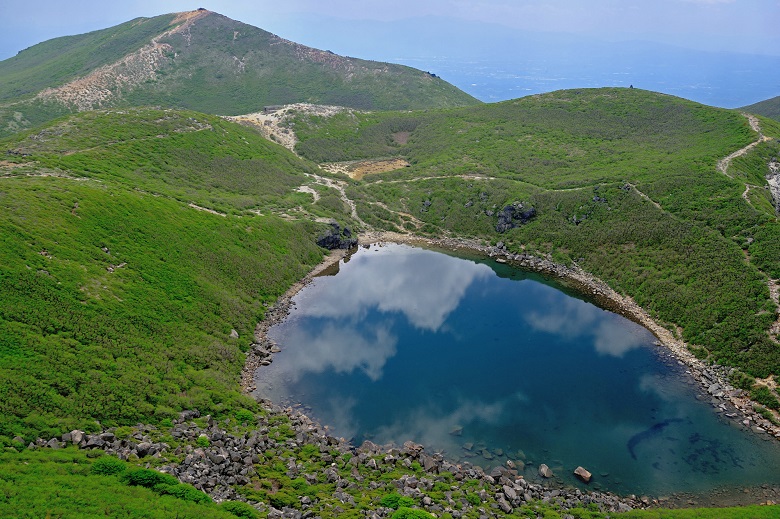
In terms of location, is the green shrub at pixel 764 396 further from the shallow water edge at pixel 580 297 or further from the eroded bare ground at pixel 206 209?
the eroded bare ground at pixel 206 209

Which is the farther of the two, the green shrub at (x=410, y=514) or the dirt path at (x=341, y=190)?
the dirt path at (x=341, y=190)

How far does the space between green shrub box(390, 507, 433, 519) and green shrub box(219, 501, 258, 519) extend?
29.5 feet

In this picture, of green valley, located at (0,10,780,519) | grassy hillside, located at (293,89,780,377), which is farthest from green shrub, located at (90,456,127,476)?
grassy hillside, located at (293,89,780,377)

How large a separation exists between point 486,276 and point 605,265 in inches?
813

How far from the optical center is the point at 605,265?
7800cm

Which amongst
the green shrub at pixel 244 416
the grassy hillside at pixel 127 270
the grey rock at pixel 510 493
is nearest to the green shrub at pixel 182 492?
the grassy hillside at pixel 127 270

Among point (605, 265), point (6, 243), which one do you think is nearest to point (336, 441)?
point (6, 243)

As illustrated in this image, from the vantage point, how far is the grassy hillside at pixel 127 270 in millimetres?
36094

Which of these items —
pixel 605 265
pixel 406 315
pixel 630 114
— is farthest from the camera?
pixel 630 114

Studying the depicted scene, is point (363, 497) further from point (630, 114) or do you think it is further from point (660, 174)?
point (630, 114)

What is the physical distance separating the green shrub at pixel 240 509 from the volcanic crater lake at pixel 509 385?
15790mm

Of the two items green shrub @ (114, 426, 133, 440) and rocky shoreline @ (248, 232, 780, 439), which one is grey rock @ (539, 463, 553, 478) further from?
green shrub @ (114, 426, 133, 440)

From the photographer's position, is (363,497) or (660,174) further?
(660,174)

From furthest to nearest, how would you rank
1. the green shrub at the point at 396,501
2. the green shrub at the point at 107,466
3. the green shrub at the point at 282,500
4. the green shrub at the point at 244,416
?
the green shrub at the point at 244,416 → the green shrub at the point at 396,501 → the green shrub at the point at 282,500 → the green shrub at the point at 107,466
